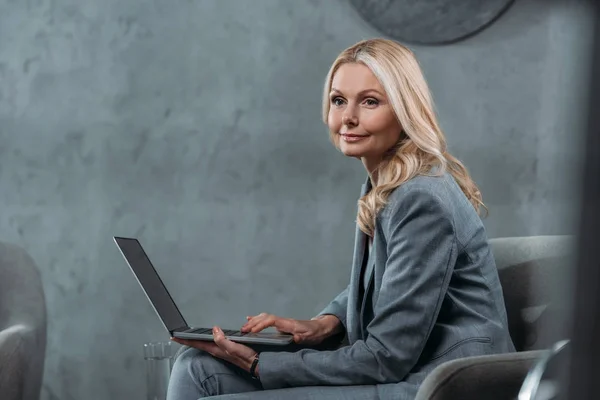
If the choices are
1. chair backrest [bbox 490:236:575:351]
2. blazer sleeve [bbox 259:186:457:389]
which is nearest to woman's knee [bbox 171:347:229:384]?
blazer sleeve [bbox 259:186:457:389]

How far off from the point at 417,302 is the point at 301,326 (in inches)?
14.3

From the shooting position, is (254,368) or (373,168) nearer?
(254,368)

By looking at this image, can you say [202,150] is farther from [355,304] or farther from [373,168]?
[355,304]

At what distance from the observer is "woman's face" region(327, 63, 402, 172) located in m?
1.45

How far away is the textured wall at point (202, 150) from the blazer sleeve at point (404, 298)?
128 centimetres

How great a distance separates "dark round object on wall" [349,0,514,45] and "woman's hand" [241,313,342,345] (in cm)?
118

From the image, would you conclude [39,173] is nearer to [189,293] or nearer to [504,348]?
[189,293]

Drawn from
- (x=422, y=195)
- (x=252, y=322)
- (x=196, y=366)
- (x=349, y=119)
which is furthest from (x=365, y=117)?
(x=196, y=366)

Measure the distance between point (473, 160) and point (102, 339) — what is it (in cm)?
136

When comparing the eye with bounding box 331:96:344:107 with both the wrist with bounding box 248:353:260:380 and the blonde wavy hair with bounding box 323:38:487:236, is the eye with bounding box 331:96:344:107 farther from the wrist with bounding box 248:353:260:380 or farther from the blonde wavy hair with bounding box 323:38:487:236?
the wrist with bounding box 248:353:260:380

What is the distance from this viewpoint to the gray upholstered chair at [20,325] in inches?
80.1

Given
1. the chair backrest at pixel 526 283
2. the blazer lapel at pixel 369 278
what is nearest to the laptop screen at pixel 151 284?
the blazer lapel at pixel 369 278

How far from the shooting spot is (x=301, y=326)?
154 cm

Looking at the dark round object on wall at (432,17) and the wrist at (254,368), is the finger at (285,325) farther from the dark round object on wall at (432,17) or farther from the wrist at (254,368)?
the dark round object on wall at (432,17)
